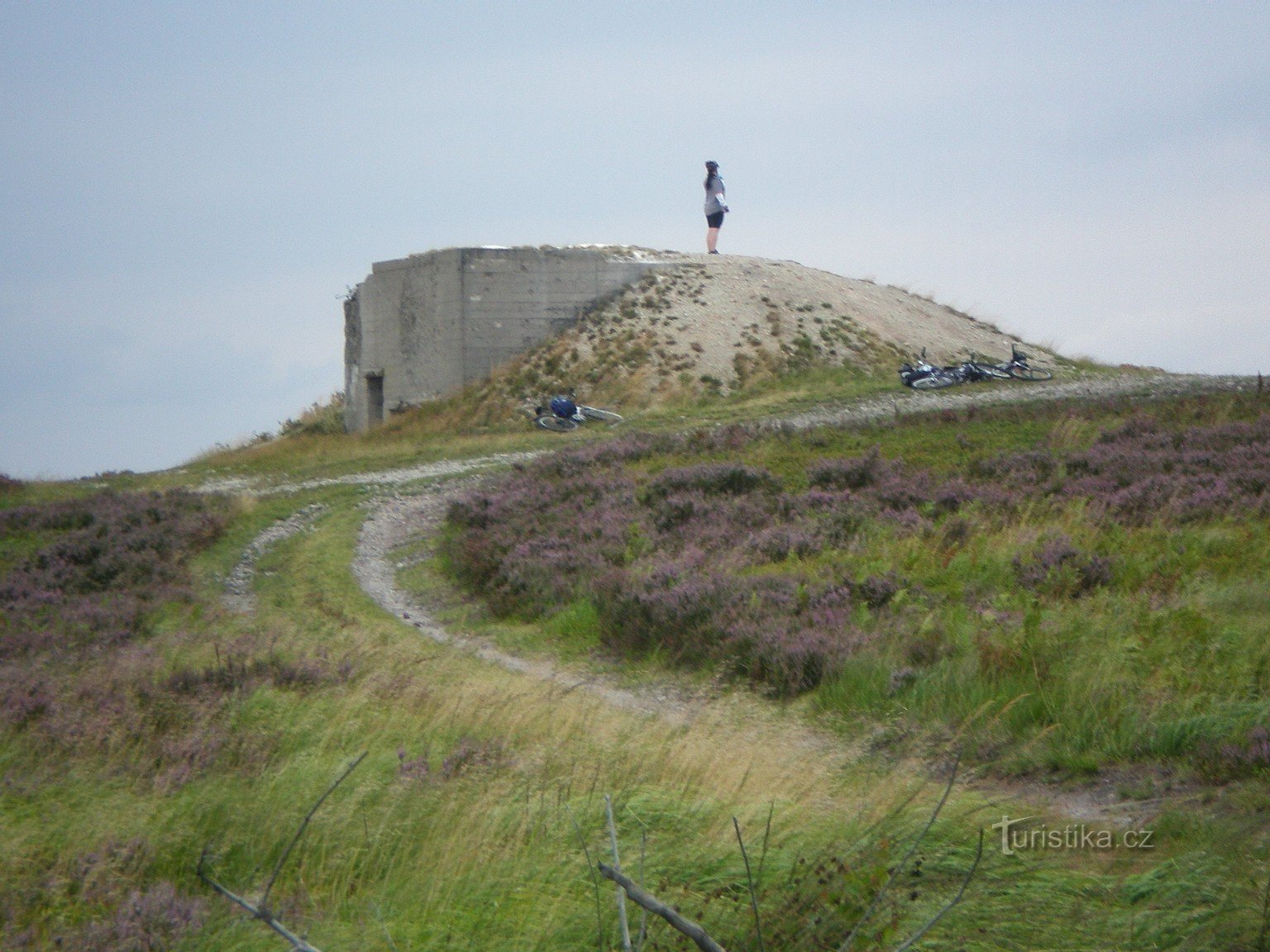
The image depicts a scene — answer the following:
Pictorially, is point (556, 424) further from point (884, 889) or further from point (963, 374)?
point (884, 889)

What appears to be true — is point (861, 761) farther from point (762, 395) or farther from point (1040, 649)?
point (762, 395)

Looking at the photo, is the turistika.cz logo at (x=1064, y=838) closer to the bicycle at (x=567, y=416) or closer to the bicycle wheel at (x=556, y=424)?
the bicycle at (x=567, y=416)

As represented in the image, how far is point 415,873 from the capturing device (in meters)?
4.55

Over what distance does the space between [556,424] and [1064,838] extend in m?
20.8

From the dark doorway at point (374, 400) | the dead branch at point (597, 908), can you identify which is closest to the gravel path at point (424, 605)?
the dead branch at point (597, 908)

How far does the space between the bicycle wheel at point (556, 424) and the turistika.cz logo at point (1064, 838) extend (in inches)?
797

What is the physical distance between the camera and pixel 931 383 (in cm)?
2558

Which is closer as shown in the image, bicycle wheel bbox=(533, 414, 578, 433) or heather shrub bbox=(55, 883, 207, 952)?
heather shrub bbox=(55, 883, 207, 952)

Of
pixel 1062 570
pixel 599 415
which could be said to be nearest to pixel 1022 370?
pixel 599 415

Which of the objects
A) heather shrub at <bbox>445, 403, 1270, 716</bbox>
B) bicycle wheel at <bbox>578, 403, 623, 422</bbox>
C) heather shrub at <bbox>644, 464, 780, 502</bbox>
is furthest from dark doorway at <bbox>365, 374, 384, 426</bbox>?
heather shrub at <bbox>644, 464, 780, 502</bbox>

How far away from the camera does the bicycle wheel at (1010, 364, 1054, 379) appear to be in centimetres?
2720

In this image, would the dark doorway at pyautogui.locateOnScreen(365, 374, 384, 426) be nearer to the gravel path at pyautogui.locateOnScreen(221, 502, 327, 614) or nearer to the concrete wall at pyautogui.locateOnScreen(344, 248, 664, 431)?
the concrete wall at pyautogui.locateOnScreen(344, 248, 664, 431)

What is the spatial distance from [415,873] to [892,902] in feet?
5.89

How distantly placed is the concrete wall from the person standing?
6.26 ft
